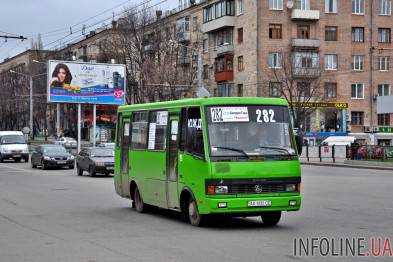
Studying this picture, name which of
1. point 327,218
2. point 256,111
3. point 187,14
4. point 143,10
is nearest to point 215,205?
point 256,111

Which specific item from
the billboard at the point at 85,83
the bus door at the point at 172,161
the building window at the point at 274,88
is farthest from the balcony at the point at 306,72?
the bus door at the point at 172,161

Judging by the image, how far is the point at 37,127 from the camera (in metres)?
118

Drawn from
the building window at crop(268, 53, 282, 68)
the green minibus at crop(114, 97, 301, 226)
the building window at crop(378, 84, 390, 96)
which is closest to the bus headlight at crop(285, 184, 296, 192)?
the green minibus at crop(114, 97, 301, 226)

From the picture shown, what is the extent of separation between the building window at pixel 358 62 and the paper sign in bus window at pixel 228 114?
61.8 metres

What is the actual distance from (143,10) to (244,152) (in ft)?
180

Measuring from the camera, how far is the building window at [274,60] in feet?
229

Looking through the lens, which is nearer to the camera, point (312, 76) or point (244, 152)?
point (244, 152)

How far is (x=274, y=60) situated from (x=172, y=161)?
56.0 m

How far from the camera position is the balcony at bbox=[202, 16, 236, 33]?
72750 mm

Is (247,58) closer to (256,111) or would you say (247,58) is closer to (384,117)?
(384,117)

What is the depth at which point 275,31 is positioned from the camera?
7025 centimetres

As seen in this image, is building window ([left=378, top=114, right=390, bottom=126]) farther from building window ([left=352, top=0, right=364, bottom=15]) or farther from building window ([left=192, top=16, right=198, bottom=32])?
building window ([left=192, top=16, right=198, bottom=32])

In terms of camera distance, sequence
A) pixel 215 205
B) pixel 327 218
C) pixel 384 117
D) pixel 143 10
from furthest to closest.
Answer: pixel 384 117 < pixel 143 10 < pixel 327 218 < pixel 215 205

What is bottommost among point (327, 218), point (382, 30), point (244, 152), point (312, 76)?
point (327, 218)
